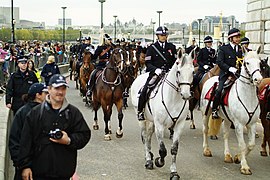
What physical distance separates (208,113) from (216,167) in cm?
199

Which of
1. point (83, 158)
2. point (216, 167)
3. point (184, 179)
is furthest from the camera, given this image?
point (83, 158)

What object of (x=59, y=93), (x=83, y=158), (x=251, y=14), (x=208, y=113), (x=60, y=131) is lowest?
(x=83, y=158)

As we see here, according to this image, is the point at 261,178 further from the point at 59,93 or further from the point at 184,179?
the point at 59,93

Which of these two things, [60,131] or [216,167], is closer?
[60,131]

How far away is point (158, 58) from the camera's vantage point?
11273 millimetres

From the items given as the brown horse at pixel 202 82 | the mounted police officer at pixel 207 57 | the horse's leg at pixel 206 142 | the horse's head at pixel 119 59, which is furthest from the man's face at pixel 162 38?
the mounted police officer at pixel 207 57

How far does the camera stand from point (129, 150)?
41.8ft

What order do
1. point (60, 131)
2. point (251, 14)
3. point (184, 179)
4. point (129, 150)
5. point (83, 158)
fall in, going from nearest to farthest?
point (60, 131) < point (184, 179) < point (83, 158) < point (129, 150) < point (251, 14)

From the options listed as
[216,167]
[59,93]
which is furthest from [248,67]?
[59,93]

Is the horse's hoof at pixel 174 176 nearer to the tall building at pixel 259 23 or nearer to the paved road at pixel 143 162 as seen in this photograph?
the paved road at pixel 143 162

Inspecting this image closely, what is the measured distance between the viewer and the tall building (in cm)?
2680

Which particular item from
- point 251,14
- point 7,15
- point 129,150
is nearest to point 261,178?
point 129,150

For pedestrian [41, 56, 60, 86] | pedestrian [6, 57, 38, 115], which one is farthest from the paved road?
pedestrian [41, 56, 60, 86]

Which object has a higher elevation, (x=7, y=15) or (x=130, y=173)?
A: (x=7, y=15)
